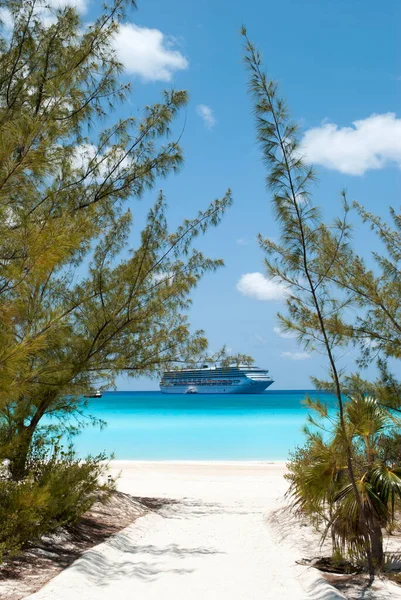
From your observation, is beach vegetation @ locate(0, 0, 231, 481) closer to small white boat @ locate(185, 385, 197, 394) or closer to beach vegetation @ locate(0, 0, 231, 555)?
beach vegetation @ locate(0, 0, 231, 555)

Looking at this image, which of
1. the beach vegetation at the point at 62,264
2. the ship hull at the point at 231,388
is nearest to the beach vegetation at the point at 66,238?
the beach vegetation at the point at 62,264

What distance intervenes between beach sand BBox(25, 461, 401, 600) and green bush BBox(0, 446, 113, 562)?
66 cm

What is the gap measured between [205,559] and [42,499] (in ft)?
6.77

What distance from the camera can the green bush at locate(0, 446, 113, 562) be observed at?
6457 millimetres

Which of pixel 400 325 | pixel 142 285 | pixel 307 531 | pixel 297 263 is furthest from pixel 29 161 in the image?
pixel 307 531

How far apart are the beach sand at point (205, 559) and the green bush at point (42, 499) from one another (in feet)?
2.17

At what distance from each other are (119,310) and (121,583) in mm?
3838

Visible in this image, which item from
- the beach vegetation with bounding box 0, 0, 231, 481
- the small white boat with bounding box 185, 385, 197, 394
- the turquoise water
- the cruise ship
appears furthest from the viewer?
the small white boat with bounding box 185, 385, 197, 394

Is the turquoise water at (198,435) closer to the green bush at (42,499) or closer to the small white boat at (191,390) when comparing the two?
the green bush at (42,499)

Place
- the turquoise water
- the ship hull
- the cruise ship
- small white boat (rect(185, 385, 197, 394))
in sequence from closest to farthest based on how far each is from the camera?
1. the turquoise water
2. the cruise ship
3. the ship hull
4. small white boat (rect(185, 385, 197, 394))

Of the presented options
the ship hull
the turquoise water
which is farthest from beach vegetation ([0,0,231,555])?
the ship hull

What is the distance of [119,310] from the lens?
8.78m

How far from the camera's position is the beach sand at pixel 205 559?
18.6 ft

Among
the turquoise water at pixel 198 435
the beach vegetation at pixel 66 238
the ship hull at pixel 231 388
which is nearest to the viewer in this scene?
the beach vegetation at pixel 66 238
